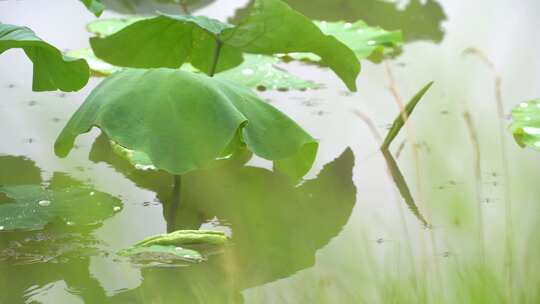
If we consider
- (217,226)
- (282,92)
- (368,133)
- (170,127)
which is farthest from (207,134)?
(282,92)

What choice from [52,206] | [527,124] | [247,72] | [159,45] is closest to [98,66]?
[247,72]

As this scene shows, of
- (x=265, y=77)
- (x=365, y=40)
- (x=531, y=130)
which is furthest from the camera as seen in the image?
(x=365, y=40)

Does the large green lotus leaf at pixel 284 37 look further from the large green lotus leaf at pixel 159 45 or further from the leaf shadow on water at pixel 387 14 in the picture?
the leaf shadow on water at pixel 387 14

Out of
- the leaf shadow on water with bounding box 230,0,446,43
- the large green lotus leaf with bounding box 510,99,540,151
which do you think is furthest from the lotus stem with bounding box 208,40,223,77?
the leaf shadow on water with bounding box 230,0,446,43

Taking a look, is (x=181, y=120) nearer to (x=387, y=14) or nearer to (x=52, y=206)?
(x=52, y=206)

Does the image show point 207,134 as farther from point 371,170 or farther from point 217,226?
point 371,170

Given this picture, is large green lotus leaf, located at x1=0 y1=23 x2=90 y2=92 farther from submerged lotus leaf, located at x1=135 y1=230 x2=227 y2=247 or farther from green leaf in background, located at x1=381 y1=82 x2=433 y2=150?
green leaf in background, located at x1=381 y1=82 x2=433 y2=150

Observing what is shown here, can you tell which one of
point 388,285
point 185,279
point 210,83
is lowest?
point 185,279

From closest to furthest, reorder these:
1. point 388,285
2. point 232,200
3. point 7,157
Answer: point 388,285
point 232,200
point 7,157
